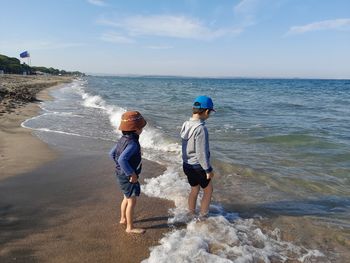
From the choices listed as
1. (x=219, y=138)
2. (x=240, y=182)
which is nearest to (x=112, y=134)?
(x=219, y=138)

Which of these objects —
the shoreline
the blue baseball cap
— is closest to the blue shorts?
the blue baseball cap

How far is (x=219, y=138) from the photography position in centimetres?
1243

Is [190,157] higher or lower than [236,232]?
higher

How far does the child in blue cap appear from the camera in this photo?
16.3 feet

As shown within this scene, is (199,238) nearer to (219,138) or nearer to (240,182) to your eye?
(240,182)

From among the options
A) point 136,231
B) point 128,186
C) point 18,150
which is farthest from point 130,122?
point 18,150

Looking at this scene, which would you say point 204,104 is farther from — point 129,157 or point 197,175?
point 129,157

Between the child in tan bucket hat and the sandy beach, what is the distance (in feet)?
1.21

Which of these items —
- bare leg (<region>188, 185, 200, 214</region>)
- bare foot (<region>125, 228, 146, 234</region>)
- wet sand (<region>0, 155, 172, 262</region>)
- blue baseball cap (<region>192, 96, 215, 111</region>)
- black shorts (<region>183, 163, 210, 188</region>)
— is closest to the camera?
wet sand (<region>0, 155, 172, 262</region>)

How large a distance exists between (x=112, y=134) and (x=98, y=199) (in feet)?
21.9

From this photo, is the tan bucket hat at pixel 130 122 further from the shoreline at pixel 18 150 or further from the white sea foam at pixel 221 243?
the shoreline at pixel 18 150

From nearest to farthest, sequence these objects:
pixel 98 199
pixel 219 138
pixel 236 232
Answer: pixel 236 232
pixel 98 199
pixel 219 138

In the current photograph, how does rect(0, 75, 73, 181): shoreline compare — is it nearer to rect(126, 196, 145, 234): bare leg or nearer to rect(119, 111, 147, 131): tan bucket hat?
rect(126, 196, 145, 234): bare leg

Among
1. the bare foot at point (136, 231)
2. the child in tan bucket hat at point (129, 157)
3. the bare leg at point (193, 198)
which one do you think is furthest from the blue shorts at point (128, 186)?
the bare leg at point (193, 198)
